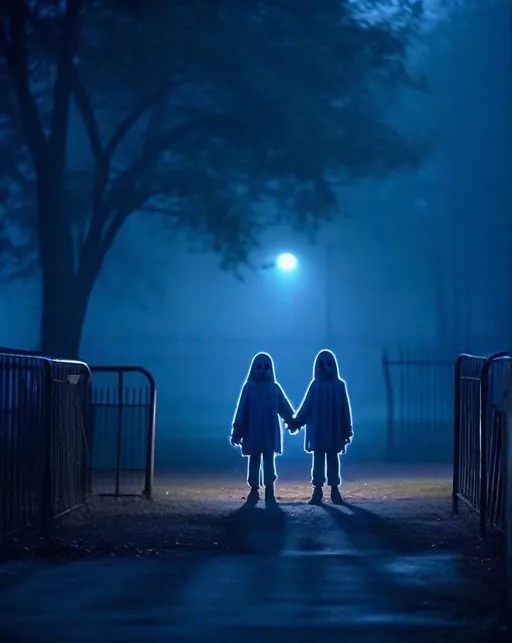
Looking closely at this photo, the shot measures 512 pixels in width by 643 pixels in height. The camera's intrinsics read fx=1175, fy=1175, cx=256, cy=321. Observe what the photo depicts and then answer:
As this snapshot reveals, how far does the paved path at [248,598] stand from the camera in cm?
665

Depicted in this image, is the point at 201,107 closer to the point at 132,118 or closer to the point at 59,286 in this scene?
the point at 132,118

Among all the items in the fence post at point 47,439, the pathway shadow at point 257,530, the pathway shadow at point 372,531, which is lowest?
the pathway shadow at point 257,530

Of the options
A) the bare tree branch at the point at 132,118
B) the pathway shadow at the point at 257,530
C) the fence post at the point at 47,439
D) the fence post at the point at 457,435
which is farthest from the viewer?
the bare tree branch at the point at 132,118

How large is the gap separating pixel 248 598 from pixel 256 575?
84 centimetres

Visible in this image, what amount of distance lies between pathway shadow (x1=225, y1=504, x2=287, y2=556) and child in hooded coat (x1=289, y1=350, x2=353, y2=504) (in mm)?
1091

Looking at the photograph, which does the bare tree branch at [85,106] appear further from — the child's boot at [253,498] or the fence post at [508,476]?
the fence post at [508,476]

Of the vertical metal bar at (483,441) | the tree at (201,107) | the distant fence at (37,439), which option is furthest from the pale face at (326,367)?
the tree at (201,107)

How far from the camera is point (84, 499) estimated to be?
1329cm

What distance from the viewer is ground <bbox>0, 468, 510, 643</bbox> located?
6.78 metres

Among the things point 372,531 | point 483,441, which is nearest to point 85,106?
point 372,531

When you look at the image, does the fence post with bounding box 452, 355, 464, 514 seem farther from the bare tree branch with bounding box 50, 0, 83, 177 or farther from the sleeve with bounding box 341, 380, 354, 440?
the bare tree branch with bounding box 50, 0, 83, 177

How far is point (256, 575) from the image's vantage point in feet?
27.6

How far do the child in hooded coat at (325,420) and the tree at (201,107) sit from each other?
700 cm

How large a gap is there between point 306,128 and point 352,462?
6624 millimetres
